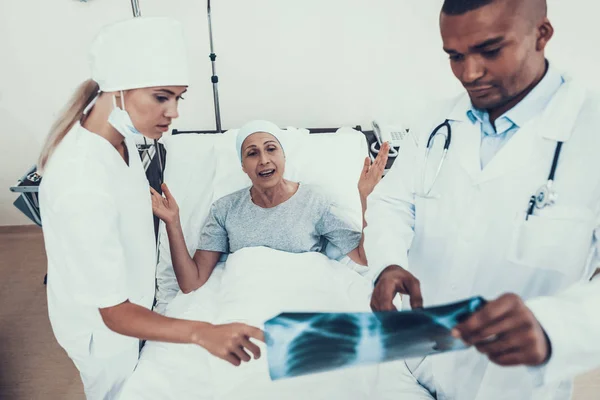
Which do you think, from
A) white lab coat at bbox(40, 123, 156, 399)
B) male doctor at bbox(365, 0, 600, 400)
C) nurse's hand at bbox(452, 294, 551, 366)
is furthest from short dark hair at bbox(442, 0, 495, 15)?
white lab coat at bbox(40, 123, 156, 399)

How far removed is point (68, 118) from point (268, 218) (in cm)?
82

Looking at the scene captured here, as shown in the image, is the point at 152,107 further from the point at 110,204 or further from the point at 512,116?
the point at 512,116

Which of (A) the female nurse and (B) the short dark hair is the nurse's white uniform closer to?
(A) the female nurse

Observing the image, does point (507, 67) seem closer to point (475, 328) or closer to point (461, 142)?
point (461, 142)

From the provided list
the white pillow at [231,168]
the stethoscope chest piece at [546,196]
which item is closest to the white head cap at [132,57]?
the white pillow at [231,168]

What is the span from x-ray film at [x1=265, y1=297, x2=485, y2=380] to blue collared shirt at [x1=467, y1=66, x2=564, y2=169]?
479mm

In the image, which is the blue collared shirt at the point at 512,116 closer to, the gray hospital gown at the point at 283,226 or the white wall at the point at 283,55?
the gray hospital gown at the point at 283,226

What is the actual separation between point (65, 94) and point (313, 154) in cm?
135

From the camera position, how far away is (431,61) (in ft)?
7.61

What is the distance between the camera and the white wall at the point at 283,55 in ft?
7.29

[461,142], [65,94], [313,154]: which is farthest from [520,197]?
[65,94]

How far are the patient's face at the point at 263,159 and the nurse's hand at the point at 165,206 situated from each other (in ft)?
1.14

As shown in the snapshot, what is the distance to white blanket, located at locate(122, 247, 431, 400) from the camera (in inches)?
53.6

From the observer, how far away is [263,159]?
1874 mm
